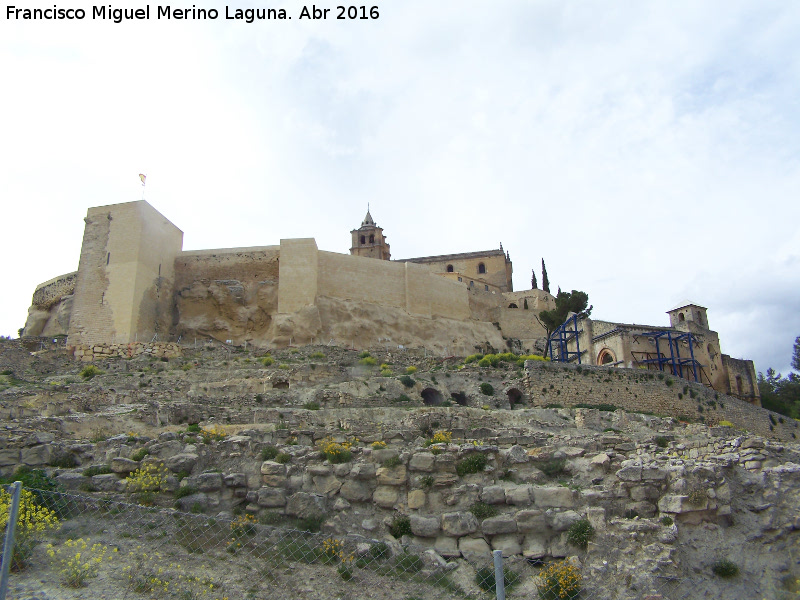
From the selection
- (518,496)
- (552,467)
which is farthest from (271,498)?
(552,467)

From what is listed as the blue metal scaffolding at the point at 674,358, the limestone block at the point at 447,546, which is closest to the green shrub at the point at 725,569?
the limestone block at the point at 447,546

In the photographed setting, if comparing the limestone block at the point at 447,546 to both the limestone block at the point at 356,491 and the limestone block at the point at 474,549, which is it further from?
the limestone block at the point at 356,491

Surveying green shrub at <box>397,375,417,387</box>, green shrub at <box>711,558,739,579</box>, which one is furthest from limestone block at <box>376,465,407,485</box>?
green shrub at <box>397,375,417,387</box>

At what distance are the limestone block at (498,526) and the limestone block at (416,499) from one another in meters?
1.05

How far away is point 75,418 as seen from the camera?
1470cm

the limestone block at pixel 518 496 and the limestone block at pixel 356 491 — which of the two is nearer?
the limestone block at pixel 518 496

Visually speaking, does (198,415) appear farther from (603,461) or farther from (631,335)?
(631,335)

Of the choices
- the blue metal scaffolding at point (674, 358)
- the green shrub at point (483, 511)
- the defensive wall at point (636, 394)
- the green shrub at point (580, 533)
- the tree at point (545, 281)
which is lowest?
the green shrub at point (580, 533)

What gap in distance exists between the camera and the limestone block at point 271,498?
31.9ft

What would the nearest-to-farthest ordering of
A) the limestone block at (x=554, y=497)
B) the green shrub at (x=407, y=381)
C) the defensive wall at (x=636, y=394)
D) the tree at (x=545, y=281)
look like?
the limestone block at (x=554, y=497), the green shrub at (x=407, y=381), the defensive wall at (x=636, y=394), the tree at (x=545, y=281)

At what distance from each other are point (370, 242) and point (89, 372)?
4153 centimetres

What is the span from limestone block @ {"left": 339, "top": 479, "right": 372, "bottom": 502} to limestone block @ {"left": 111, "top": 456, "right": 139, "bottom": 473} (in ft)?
11.0

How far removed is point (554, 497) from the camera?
940 cm

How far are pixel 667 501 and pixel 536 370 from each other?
674 inches
